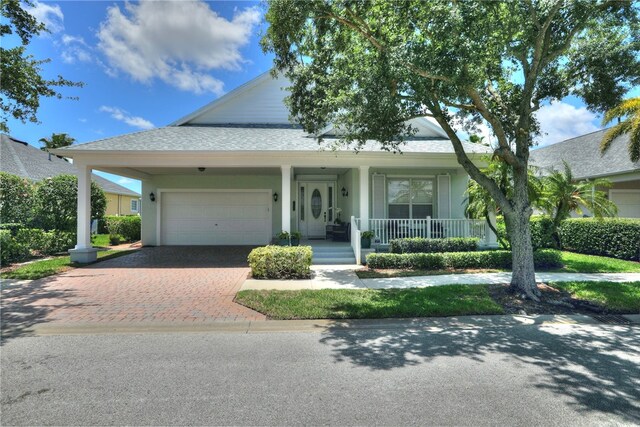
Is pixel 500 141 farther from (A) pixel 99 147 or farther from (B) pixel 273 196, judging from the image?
(A) pixel 99 147

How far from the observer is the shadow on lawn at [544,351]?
12.2 feet

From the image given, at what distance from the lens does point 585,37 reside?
8.46 m

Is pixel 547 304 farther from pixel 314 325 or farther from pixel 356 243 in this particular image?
pixel 356 243

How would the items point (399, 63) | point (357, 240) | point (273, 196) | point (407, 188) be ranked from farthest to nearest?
point (273, 196) → point (407, 188) → point (357, 240) → point (399, 63)

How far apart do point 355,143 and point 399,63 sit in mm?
5615

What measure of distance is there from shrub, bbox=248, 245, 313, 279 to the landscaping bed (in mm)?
1590

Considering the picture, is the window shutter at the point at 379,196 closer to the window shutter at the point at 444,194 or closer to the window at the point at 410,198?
the window at the point at 410,198

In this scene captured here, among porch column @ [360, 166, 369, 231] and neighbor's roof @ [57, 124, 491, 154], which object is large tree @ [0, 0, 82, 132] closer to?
neighbor's roof @ [57, 124, 491, 154]

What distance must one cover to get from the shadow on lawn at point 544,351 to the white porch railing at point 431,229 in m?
6.75

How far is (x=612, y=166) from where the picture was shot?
54.2 feet

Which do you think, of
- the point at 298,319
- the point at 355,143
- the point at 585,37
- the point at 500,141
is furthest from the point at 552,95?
the point at 298,319

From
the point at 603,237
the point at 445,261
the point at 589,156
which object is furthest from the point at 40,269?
the point at 589,156

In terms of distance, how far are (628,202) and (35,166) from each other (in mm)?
33698

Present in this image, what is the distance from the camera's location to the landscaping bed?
6430mm
